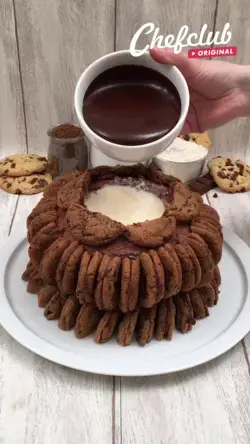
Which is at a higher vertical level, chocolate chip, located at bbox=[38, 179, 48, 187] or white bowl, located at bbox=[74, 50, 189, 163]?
white bowl, located at bbox=[74, 50, 189, 163]

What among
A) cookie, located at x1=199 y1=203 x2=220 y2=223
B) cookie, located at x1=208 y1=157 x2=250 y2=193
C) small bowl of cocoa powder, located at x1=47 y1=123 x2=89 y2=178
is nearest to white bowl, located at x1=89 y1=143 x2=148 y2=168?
small bowl of cocoa powder, located at x1=47 y1=123 x2=89 y2=178

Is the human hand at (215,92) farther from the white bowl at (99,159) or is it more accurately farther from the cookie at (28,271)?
the cookie at (28,271)

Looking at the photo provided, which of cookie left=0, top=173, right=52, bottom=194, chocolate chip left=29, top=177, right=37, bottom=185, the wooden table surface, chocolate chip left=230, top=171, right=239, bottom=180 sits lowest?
cookie left=0, top=173, right=52, bottom=194

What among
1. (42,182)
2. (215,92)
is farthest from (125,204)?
(42,182)

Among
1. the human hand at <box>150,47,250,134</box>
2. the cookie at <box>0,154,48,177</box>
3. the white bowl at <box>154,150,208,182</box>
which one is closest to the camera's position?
the human hand at <box>150,47,250,134</box>

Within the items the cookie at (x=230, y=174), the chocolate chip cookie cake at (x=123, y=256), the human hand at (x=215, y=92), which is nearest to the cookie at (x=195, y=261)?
the chocolate chip cookie cake at (x=123, y=256)

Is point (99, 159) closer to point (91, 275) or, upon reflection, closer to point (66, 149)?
point (66, 149)

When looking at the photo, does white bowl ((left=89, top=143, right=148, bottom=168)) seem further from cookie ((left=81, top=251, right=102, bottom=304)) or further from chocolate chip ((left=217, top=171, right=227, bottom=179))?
cookie ((left=81, top=251, right=102, bottom=304))

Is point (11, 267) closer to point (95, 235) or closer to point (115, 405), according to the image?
point (95, 235)
